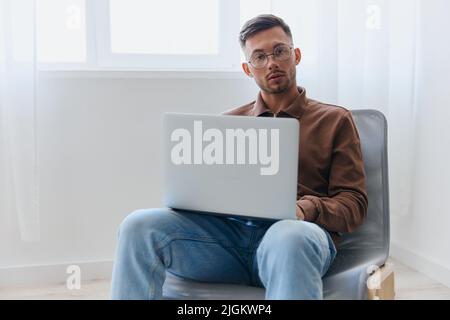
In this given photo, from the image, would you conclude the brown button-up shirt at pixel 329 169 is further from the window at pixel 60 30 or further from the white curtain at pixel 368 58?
the window at pixel 60 30

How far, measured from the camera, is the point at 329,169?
1.48 meters

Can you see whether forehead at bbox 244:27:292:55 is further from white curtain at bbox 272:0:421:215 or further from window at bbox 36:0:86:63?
window at bbox 36:0:86:63

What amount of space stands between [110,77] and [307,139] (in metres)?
1.05

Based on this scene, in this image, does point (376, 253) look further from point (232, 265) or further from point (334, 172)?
point (232, 265)

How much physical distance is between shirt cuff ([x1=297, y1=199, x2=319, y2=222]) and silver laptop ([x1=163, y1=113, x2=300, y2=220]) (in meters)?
0.11

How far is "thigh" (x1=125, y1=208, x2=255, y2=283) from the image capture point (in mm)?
1320

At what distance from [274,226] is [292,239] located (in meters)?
0.08

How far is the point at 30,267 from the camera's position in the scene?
231cm

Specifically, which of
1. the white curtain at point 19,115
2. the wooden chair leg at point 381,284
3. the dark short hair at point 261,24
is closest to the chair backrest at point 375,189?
the wooden chair leg at point 381,284

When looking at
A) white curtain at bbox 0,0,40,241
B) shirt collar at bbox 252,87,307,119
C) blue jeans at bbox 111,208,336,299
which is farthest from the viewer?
white curtain at bbox 0,0,40,241

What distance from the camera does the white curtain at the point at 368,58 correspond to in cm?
231

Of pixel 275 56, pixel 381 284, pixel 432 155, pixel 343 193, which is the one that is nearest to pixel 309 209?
pixel 343 193
